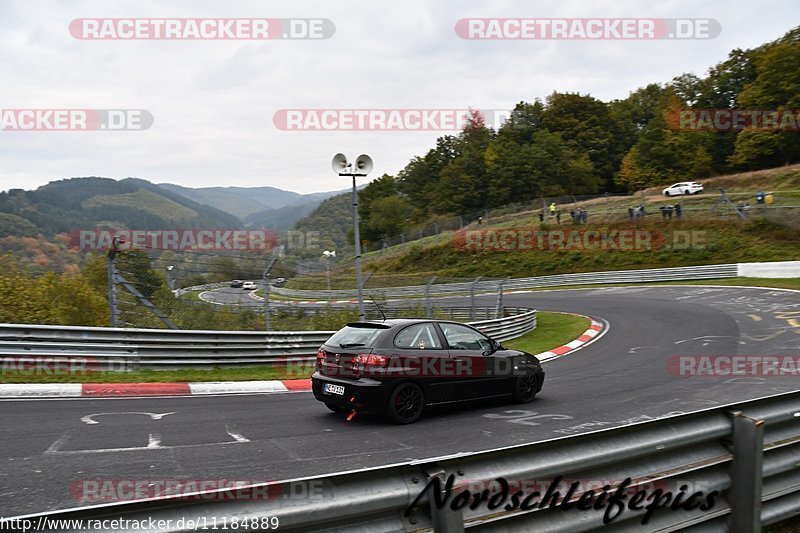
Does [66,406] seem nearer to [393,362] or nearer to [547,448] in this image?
[393,362]

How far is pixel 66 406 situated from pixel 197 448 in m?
3.23

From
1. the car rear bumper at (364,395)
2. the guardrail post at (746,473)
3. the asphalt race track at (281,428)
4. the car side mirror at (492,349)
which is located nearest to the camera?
the guardrail post at (746,473)

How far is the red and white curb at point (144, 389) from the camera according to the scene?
959 centimetres

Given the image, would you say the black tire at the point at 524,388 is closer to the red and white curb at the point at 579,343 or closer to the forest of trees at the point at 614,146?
the red and white curb at the point at 579,343

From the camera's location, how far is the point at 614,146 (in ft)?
296

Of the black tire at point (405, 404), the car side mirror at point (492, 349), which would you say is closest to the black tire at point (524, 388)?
the car side mirror at point (492, 349)

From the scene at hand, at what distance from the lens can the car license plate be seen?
8.16m

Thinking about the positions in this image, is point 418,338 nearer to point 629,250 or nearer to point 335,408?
point 335,408

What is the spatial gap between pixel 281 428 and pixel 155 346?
5.18 metres

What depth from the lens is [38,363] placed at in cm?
1080

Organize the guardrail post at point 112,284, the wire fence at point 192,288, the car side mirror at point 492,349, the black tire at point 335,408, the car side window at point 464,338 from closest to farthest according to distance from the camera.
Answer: the black tire at point 335,408 → the car side window at point 464,338 → the car side mirror at point 492,349 → the guardrail post at point 112,284 → the wire fence at point 192,288

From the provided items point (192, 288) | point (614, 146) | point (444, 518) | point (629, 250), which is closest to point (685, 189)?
point (629, 250)

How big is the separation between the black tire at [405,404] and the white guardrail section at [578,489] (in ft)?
15.8

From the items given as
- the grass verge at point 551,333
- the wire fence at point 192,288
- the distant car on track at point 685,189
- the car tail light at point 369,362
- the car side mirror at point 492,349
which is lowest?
the grass verge at point 551,333
